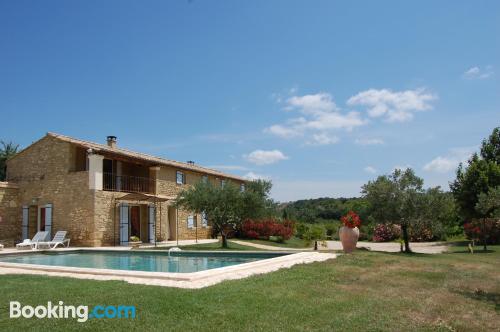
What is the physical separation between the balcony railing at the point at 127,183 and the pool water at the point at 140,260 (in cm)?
520

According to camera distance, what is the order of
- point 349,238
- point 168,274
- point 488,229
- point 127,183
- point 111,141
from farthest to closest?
point 111,141 → point 127,183 → point 488,229 → point 349,238 → point 168,274

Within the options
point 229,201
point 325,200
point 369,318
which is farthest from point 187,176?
point 325,200

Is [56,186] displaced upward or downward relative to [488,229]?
upward

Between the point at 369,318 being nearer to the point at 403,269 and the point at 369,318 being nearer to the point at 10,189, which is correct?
the point at 403,269

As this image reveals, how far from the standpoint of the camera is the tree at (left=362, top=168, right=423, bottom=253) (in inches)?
640

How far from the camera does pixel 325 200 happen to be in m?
70.0

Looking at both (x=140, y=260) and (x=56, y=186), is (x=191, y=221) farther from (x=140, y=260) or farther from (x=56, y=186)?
(x=140, y=260)

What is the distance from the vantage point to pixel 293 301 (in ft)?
20.8

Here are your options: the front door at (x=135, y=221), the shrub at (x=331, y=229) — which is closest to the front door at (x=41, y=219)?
the front door at (x=135, y=221)

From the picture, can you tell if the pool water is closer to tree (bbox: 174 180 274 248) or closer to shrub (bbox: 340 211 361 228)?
shrub (bbox: 340 211 361 228)

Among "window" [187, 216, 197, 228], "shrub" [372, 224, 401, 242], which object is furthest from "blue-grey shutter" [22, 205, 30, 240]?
"shrub" [372, 224, 401, 242]

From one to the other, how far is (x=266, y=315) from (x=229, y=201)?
1413 cm

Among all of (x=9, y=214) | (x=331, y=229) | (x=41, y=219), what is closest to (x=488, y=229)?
(x=331, y=229)

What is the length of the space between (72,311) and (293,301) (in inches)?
123
